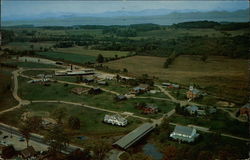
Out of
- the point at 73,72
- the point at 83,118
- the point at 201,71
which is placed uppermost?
the point at 201,71

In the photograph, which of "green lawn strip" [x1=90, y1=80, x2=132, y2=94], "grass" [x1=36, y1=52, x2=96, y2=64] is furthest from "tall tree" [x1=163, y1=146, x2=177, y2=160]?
"grass" [x1=36, y1=52, x2=96, y2=64]

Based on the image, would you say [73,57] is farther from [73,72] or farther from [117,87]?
[117,87]

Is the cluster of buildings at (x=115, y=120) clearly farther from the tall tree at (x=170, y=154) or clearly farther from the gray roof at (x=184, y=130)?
the tall tree at (x=170, y=154)

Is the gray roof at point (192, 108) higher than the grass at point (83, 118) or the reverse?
higher

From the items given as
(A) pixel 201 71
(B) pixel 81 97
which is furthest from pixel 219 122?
(A) pixel 201 71

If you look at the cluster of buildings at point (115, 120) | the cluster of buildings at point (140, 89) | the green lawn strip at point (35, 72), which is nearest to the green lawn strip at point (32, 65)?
the green lawn strip at point (35, 72)

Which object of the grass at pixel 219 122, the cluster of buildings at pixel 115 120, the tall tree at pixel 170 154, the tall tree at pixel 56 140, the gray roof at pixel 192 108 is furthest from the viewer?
the gray roof at pixel 192 108
